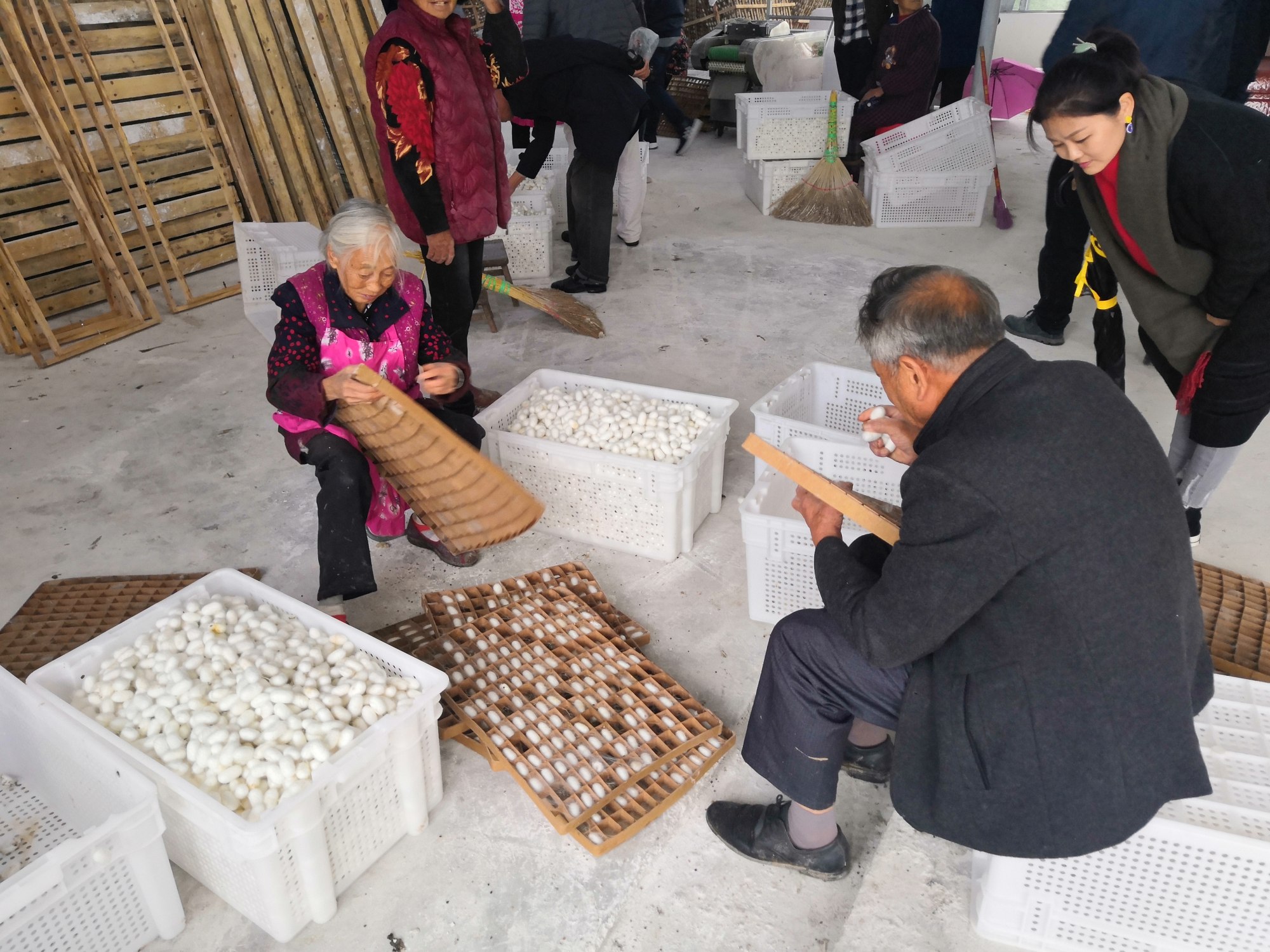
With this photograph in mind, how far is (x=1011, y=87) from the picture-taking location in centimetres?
806

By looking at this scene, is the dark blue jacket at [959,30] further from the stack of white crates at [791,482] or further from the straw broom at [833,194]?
the stack of white crates at [791,482]

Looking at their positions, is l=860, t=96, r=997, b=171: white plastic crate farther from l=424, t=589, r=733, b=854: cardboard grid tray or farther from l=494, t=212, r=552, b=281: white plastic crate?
l=424, t=589, r=733, b=854: cardboard grid tray

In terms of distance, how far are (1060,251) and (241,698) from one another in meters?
3.48

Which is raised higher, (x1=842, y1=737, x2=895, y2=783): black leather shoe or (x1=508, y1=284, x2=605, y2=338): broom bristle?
(x1=508, y1=284, x2=605, y2=338): broom bristle

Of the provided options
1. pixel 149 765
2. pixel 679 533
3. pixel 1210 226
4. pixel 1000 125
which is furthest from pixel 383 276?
pixel 1000 125

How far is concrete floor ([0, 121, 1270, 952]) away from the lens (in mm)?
1703

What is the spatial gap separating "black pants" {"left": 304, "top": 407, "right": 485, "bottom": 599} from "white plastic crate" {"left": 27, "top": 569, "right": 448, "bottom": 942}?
407 millimetres

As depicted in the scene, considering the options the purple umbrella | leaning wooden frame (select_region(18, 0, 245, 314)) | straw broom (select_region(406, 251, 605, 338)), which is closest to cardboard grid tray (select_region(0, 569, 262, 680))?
straw broom (select_region(406, 251, 605, 338))

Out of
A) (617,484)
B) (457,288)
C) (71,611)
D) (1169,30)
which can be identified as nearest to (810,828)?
(617,484)

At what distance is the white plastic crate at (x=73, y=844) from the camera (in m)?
1.38

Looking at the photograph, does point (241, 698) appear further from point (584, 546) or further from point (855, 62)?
point (855, 62)

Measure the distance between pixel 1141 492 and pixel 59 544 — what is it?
2919 millimetres

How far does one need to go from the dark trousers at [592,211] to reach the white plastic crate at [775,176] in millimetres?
1647

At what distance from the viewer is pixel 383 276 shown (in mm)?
2324
